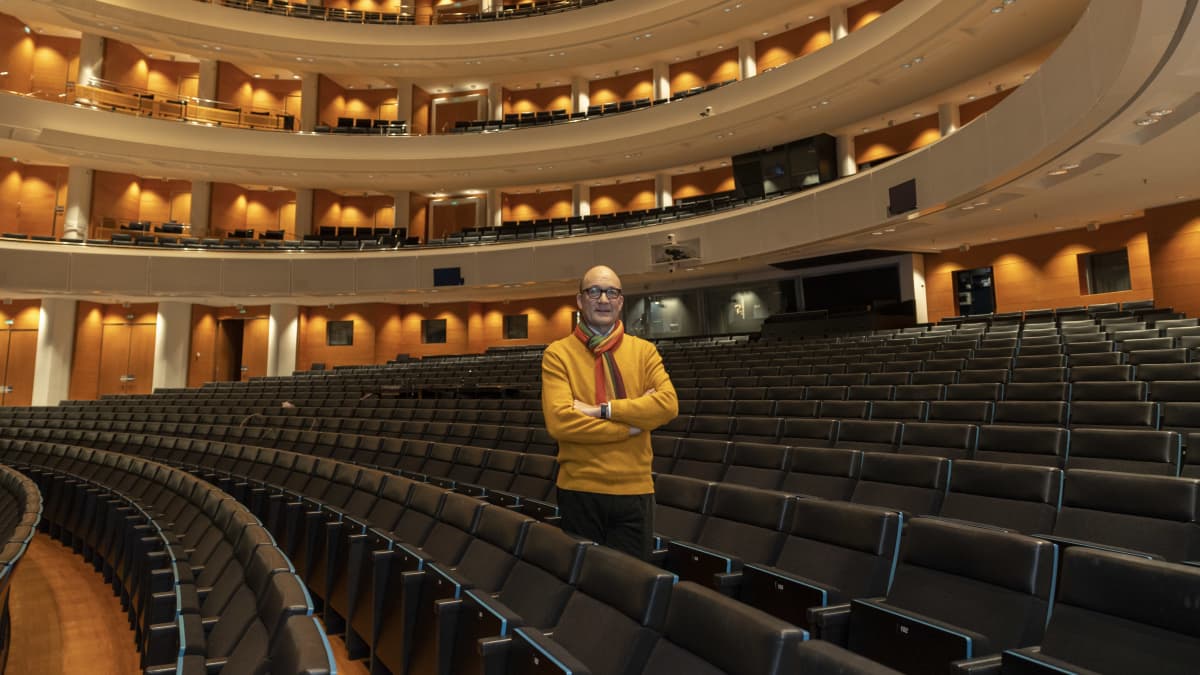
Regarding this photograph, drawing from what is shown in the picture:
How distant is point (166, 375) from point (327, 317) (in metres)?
3.31

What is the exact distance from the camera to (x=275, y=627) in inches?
→ 58.9

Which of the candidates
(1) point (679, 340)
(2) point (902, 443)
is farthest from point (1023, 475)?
(1) point (679, 340)

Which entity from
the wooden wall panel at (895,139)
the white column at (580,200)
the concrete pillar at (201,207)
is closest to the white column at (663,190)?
the white column at (580,200)

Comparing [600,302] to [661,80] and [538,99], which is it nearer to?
[661,80]

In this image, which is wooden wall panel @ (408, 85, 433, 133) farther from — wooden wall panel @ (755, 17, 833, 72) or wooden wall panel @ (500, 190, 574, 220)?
wooden wall panel @ (755, 17, 833, 72)

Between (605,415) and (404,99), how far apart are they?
17.1m

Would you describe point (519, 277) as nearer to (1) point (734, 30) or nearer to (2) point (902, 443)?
(1) point (734, 30)

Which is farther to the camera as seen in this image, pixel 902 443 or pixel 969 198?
pixel 969 198

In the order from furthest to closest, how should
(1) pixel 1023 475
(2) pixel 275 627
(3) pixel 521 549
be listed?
(1) pixel 1023 475
(3) pixel 521 549
(2) pixel 275 627

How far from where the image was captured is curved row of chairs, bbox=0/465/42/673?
80.8 inches

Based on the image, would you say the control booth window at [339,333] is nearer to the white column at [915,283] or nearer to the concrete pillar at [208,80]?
the concrete pillar at [208,80]

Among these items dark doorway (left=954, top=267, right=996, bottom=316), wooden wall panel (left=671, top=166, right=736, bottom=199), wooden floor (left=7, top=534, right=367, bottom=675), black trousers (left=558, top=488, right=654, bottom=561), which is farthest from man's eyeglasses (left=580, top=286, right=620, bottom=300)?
wooden wall panel (left=671, top=166, right=736, bottom=199)

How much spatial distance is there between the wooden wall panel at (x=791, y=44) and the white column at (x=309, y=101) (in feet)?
32.9

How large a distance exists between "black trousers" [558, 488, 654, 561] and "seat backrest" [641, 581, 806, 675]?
415 millimetres
